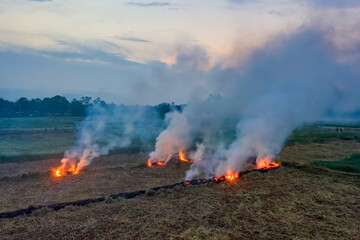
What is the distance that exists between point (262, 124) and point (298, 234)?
1064 centimetres

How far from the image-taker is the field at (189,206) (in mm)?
8469

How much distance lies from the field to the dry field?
0.03 meters

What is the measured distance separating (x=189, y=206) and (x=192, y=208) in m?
0.26

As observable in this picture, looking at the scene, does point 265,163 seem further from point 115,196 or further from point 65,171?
point 65,171

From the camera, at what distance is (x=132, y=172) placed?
17312mm

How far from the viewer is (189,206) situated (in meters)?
10.8

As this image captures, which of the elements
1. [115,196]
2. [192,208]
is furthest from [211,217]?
[115,196]

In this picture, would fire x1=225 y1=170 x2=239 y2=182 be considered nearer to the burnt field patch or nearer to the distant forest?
the burnt field patch

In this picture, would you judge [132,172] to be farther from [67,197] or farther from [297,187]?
[297,187]

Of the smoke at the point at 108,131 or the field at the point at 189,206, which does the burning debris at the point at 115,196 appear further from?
the smoke at the point at 108,131

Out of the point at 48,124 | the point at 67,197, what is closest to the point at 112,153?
the point at 67,197

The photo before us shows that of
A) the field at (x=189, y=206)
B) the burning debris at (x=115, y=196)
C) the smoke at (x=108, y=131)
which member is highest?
→ the smoke at (x=108, y=131)

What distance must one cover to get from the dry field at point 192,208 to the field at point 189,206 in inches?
1.2

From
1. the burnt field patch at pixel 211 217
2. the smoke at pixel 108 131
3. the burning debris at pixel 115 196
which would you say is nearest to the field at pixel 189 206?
the burnt field patch at pixel 211 217
